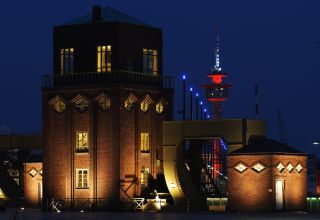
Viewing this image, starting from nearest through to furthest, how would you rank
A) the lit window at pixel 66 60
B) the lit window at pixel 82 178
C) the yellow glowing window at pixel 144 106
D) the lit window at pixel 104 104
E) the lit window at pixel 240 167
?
the lit window at pixel 240 167
the lit window at pixel 104 104
the lit window at pixel 82 178
the yellow glowing window at pixel 144 106
the lit window at pixel 66 60

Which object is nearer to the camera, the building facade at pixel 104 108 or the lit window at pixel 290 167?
the lit window at pixel 290 167

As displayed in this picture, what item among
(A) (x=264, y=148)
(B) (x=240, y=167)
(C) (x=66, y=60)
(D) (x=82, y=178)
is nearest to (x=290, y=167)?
(A) (x=264, y=148)

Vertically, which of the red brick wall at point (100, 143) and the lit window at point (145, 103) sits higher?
the lit window at point (145, 103)

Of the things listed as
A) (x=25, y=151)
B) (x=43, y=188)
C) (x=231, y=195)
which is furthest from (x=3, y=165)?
(x=231, y=195)

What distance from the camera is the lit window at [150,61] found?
299 ft

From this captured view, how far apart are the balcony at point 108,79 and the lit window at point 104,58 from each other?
62cm

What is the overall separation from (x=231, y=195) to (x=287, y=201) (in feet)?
12.7

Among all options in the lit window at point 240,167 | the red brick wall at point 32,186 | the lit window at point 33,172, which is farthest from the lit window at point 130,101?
the lit window at point 33,172

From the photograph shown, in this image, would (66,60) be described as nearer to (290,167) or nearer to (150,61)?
(150,61)

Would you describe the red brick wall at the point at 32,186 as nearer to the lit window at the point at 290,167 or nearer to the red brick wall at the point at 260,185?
the red brick wall at the point at 260,185

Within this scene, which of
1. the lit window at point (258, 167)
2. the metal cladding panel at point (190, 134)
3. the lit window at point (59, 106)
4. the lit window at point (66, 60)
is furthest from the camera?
the lit window at point (59, 106)

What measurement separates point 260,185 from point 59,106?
19548 mm

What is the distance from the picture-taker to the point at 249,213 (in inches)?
3027

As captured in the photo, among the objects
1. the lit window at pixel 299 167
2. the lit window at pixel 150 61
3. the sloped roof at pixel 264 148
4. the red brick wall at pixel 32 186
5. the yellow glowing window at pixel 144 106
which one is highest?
the lit window at pixel 150 61
